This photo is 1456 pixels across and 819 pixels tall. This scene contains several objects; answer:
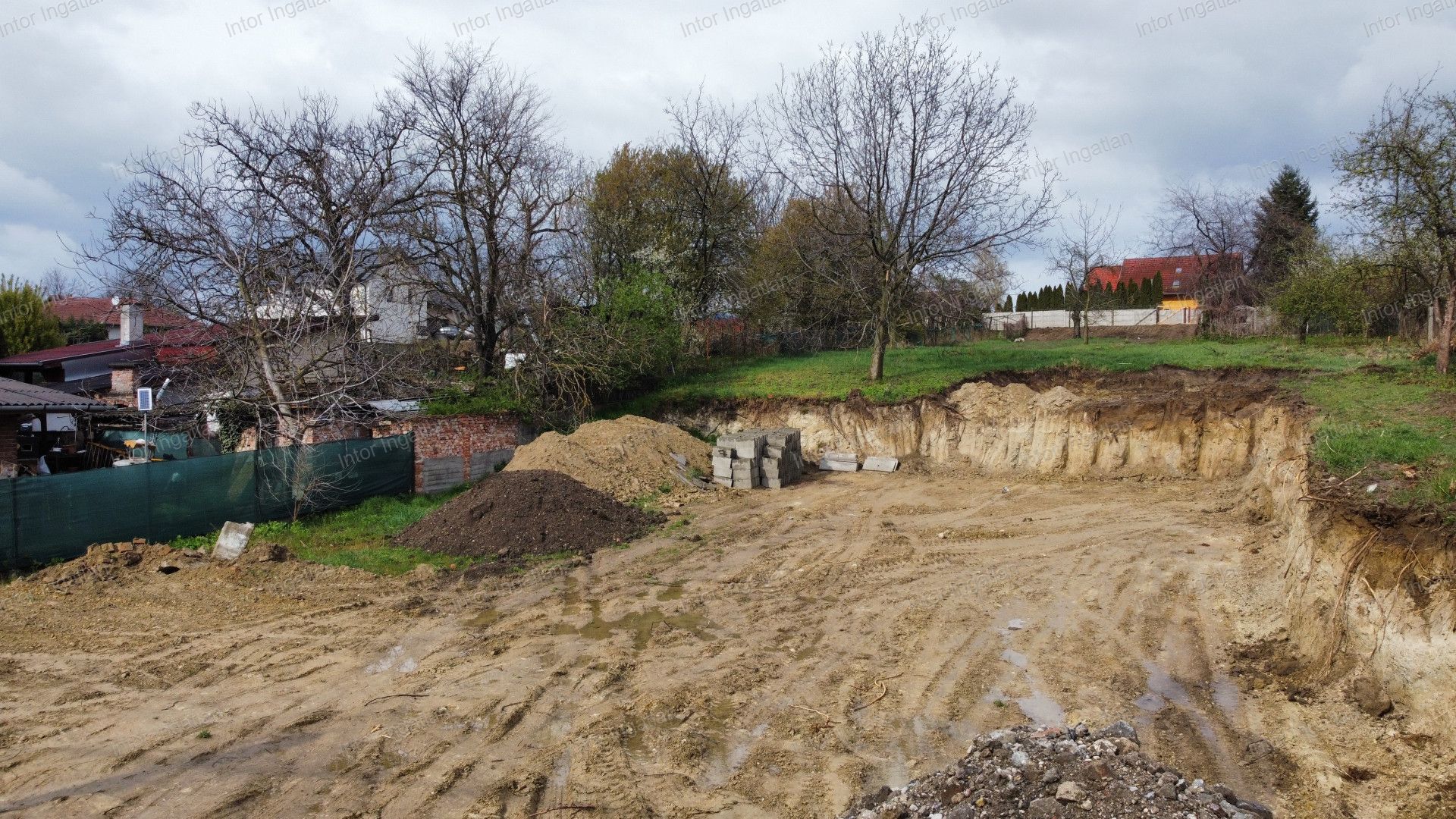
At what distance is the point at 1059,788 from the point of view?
187 inches

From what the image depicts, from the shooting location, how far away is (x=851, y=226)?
2653cm

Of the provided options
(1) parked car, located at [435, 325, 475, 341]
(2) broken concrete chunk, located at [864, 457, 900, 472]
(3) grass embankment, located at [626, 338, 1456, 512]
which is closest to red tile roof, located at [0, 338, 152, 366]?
(1) parked car, located at [435, 325, 475, 341]

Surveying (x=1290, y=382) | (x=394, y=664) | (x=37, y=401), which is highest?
(x=37, y=401)

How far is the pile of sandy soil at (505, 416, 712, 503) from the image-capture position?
17156 millimetres

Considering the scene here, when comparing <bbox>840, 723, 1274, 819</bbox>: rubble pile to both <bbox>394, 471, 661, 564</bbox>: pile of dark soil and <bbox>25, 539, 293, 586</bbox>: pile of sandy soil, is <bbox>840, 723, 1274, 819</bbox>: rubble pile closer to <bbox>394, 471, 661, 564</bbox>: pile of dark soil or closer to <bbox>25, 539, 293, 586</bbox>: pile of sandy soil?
<bbox>394, 471, 661, 564</bbox>: pile of dark soil

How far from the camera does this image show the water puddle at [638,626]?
9.88 m

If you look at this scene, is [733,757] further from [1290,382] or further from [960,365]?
[960,365]

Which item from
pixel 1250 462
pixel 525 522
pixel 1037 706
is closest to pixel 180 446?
pixel 525 522

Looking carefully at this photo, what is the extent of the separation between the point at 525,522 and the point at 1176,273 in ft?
161

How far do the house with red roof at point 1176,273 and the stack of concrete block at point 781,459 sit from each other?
76.8 feet

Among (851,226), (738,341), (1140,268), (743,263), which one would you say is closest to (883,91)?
(851,226)

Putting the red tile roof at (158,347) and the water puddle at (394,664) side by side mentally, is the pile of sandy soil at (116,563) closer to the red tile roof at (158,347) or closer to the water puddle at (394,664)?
the water puddle at (394,664)

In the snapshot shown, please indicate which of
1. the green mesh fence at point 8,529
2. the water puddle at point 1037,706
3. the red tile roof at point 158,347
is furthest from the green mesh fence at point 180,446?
the water puddle at point 1037,706

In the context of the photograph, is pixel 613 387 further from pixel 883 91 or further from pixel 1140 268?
pixel 1140 268
